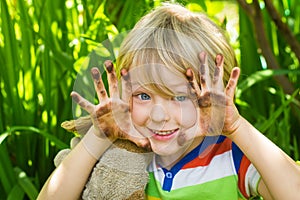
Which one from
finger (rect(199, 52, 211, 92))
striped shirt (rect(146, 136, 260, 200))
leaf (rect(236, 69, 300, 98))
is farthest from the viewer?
leaf (rect(236, 69, 300, 98))

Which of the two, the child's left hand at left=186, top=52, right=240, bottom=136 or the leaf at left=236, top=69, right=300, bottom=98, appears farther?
the leaf at left=236, top=69, right=300, bottom=98

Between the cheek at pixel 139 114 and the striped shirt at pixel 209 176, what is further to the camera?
the striped shirt at pixel 209 176

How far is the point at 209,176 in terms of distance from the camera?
5.57ft

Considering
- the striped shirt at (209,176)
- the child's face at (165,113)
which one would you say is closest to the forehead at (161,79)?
the child's face at (165,113)

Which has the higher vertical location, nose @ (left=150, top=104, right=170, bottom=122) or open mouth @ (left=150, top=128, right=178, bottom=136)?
nose @ (left=150, top=104, right=170, bottom=122)

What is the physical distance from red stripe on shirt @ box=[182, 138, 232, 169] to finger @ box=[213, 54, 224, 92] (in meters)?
0.24

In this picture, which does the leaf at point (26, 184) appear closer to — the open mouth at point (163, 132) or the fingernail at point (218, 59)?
the open mouth at point (163, 132)

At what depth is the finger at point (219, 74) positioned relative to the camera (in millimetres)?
1495

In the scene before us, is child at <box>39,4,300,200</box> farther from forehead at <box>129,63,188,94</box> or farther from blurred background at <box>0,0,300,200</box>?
blurred background at <box>0,0,300,200</box>

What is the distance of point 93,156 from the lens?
5.59 feet

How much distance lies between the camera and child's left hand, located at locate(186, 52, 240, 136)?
150 cm

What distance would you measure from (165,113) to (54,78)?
3.07 feet

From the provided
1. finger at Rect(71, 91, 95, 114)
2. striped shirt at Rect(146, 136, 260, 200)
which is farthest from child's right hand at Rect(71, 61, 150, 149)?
striped shirt at Rect(146, 136, 260, 200)

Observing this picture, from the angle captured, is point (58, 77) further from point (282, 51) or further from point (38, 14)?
point (282, 51)
